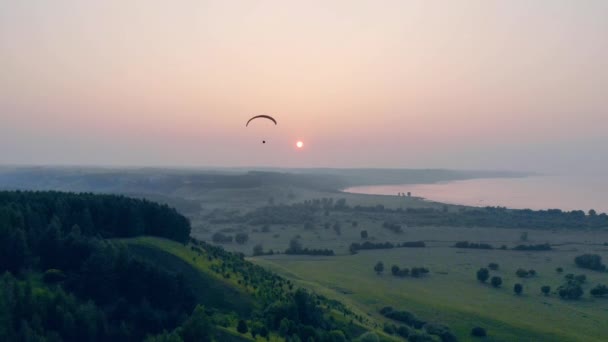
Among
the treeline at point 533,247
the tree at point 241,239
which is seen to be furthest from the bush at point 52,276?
the treeline at point 533,247

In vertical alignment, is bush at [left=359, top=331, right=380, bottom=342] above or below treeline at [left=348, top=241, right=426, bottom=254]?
above

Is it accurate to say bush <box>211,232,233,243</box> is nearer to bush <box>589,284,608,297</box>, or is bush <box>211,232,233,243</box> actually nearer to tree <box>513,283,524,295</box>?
tree <box>513,283,524,295</box>

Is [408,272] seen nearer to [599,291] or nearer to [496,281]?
[496,281]

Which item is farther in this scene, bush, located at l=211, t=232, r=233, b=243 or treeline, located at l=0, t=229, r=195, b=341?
bush, located at l=211, t=232, r=233, b=243

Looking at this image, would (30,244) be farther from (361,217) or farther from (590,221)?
(590,221)

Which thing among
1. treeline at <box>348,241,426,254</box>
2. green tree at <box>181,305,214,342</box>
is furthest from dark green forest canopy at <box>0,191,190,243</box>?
treeline at <box>348,241,426,254</box>

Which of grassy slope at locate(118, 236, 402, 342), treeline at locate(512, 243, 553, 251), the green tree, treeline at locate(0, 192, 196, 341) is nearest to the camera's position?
the green tree
